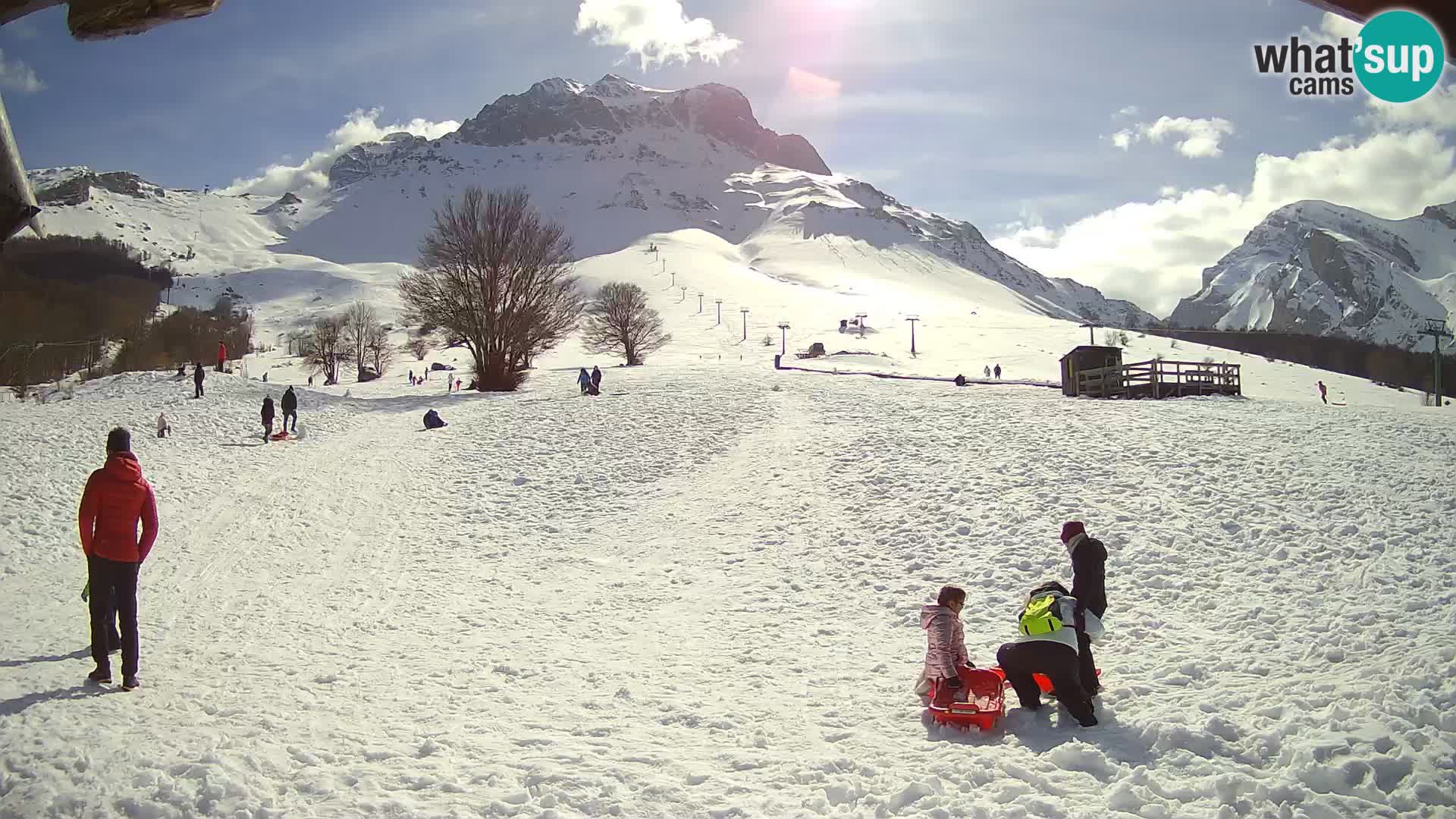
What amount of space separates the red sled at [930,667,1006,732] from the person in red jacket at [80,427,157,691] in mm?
7092

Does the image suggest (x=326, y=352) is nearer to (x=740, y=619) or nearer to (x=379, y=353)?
(x=379, y=353)

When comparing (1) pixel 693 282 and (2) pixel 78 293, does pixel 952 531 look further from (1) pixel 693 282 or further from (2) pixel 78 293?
(1) pixel 693 282

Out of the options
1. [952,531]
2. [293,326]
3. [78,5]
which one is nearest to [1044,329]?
[952,531]

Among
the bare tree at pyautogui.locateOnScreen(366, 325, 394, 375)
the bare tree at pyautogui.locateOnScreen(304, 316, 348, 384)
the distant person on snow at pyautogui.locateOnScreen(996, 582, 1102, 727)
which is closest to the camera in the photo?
the distant person on snow at pyautogui.locateOnScreen(996, 582, 1102, 727)

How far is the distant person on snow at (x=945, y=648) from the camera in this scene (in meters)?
7.05

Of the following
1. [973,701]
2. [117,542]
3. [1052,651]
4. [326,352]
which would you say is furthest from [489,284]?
[326,352]

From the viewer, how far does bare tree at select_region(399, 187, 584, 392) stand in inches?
1542

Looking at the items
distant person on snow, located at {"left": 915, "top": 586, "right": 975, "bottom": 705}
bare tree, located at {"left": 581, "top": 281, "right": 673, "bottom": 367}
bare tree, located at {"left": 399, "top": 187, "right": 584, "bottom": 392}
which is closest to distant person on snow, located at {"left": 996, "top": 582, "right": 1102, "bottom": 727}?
distant person on snow, located at {"left": 915, "top": 586, "right": 975, "bottom": 705}

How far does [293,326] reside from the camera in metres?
160

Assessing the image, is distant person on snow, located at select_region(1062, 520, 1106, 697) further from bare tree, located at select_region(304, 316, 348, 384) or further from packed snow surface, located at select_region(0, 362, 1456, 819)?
bare tree, located at select_region(304, 316, 348, 384)

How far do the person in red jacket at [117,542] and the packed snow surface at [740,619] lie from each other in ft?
1.41

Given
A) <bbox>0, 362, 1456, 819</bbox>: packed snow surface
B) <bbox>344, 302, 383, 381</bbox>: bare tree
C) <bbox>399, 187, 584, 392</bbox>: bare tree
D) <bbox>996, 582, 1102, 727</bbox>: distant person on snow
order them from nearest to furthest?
1. <bbox>0, 362, 1456, 819</bbox>: packed snow surface
2. <bbox>996, 582, 1102, 727</bbox>: distant person on snow
3. <bbox>399, 187, 584, 392</bbox>: bare tree
4. <bbox>344, 302, 383, 381</bbox>: bare tree

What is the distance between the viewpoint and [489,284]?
39.3m

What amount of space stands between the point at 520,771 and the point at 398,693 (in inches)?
101
